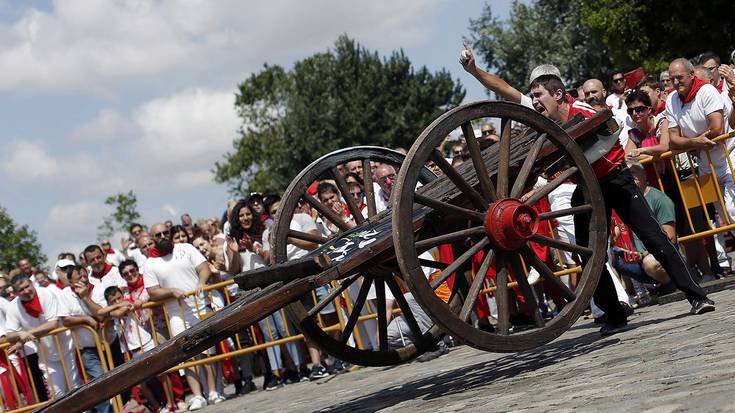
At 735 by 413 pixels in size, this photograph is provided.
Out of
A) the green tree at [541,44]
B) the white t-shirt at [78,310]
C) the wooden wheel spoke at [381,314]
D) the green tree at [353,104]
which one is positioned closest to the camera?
the wooden wheel spoke at [381,314]

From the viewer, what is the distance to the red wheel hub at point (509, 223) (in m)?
5.99

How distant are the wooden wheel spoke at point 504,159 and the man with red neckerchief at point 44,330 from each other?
7.02 metres

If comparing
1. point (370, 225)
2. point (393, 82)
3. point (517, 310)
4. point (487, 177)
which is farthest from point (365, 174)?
point (393, 82)

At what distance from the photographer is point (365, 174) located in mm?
7316

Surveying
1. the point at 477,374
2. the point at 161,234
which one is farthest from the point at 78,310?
the point at 477,374

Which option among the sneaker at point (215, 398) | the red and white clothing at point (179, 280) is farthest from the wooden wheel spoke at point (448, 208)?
the sneaker at point (215, 398)

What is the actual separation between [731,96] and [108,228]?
37327mm

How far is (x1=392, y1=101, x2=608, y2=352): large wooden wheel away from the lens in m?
5.66

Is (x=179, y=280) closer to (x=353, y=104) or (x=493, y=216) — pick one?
(x=493, y=216)

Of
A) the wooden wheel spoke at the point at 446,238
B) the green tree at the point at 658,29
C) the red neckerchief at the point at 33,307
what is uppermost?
the green tree at the point at 658,29

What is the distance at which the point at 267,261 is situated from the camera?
10.8 meters

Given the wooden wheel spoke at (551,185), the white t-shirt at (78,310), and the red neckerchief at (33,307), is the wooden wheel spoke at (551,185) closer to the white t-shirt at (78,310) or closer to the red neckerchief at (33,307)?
the white t-shirt at (78,310)

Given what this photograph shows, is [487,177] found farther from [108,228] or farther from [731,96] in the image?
[108,228]

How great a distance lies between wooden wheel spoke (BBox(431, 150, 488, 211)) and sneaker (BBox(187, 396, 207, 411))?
5.76m
